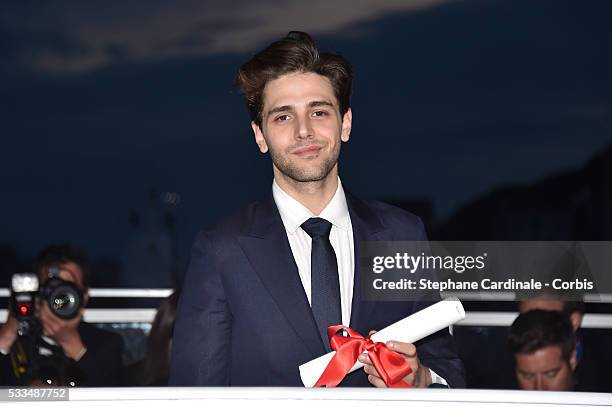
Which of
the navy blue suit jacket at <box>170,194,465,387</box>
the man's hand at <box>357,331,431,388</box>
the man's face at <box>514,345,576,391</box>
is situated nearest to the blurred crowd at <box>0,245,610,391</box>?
the man's face at <box>514,345,576,391</box>

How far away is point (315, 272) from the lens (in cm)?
162

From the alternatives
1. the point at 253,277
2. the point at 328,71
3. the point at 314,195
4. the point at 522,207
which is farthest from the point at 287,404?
the point at 522,207

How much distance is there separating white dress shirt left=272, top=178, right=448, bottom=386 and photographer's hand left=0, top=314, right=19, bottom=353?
1.48m

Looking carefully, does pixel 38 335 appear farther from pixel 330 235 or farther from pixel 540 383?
pixel 540 383

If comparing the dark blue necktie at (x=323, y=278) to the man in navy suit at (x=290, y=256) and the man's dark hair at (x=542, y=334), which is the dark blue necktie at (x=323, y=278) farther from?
the man's dark hair at (x=542, y=334)

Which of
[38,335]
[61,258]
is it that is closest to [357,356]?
[38,335]

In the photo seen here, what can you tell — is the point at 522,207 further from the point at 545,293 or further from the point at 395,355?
the point at 395,355

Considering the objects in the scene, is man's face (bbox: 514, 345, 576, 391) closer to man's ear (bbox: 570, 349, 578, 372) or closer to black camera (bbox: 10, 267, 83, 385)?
man's ear (bbox: 570, 349, 578, 372)

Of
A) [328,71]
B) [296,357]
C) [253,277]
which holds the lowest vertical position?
[296,357]

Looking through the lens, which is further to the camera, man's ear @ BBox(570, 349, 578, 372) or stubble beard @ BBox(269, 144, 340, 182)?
man's ear @ BBox(570, 349, 578, 372)

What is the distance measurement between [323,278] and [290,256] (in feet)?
0.27

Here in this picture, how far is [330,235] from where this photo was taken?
170 cm

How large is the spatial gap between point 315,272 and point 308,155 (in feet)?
0.79

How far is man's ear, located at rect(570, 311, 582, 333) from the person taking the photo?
9.85ft
